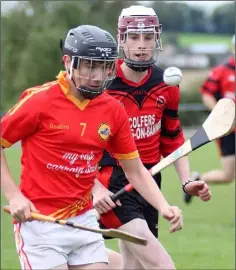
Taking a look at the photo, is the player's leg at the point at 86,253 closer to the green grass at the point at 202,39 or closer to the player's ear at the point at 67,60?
the player's ear at the point at 67,60

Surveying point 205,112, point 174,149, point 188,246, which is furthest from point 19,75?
point 174,149

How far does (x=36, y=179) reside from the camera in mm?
4922

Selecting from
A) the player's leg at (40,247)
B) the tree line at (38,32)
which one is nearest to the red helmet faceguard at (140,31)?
the player's leg at (40,247)

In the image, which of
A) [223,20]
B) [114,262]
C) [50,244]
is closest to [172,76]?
[114,262]

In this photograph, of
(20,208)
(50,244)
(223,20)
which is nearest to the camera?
(20,208)

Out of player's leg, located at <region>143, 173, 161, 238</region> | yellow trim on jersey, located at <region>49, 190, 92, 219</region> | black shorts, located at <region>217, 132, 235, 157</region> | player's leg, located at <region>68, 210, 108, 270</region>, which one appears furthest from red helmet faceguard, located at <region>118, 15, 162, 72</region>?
black shorts, located at <region>217, 132, 235, 157</region>

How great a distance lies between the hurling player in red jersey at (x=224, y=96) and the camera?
1169cm

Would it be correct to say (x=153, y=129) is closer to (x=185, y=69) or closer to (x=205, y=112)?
(x=205, y=112)

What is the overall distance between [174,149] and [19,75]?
28.3 m

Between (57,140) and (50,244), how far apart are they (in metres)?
0.57

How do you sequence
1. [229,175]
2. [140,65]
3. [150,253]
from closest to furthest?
[150,253] → [140,65] → [229,175]

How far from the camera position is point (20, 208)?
468 cm

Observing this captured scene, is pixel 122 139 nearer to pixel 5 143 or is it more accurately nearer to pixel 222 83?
pixel 5 143

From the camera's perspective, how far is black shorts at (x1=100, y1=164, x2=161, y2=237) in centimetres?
595
